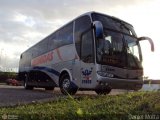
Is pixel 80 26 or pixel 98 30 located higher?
pixel 80 26

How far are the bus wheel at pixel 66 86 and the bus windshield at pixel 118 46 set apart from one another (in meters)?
2.22

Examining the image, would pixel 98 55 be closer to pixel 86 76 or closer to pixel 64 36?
pixel 86 76

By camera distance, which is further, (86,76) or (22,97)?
(86,76)

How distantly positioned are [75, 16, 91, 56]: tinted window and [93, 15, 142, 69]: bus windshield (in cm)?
43

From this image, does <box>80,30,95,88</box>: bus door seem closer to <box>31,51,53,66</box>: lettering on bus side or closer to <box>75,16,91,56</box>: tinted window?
<box>75,16,91,56</box>: tinted window

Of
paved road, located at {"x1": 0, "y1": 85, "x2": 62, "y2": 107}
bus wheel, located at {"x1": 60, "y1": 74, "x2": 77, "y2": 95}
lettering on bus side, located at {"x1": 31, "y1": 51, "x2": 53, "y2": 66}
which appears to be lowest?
paved road, located at {"x1": 0, "y1": 85, "x2": 62, "y2": 107}

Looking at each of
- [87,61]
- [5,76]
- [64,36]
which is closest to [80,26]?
[87,61]

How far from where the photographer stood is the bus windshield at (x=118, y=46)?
1363 centimetres

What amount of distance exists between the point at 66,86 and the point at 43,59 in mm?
5031

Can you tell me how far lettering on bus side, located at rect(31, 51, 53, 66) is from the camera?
738 inches

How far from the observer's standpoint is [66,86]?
15.6 m

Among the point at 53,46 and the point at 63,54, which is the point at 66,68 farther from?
the point at 53,46

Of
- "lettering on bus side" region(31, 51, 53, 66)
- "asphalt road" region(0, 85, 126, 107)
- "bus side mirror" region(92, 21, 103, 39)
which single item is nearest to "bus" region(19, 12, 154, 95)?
"bus side mirror" region(92, 21, 103, 39)

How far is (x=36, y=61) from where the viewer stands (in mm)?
22156
